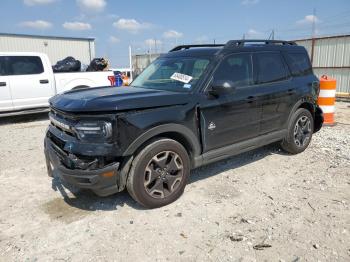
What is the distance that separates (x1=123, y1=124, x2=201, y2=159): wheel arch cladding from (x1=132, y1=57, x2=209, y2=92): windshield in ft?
1.92

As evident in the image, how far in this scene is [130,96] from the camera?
11.8 ft

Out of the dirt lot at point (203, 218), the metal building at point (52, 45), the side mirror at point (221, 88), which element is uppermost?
the metal building at point (52, 45)

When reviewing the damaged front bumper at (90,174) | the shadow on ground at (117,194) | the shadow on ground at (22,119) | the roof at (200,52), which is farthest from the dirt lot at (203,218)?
the shadow on ground at (22,119)

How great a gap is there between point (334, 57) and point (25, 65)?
12.3 meters

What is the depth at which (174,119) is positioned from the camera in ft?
12.0

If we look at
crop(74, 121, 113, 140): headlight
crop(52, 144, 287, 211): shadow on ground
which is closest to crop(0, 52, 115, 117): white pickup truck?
crop(52, 144, 287, 211): shadow on ground

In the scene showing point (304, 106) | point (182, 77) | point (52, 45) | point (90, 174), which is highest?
point (52, 45)

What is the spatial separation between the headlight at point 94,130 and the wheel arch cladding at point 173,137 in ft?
0.95

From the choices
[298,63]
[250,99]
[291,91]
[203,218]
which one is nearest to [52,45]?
[298,63]

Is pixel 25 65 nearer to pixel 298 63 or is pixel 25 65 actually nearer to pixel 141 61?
pixel 298 63

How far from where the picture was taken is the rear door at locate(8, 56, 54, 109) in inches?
342

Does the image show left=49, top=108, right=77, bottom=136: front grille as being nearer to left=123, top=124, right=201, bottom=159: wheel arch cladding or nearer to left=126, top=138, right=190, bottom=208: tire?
left=123, top=124, right=201, bottom=159: wheel arch cladding

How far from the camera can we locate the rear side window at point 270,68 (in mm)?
4707

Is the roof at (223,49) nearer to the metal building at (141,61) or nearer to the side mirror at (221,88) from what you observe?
the side mirror at (221,88)
